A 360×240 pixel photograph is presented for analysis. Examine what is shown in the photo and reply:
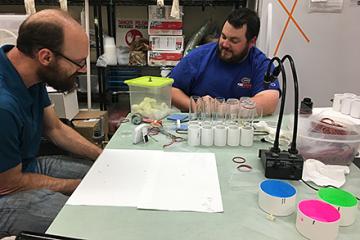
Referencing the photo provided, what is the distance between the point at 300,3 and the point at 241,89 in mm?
866

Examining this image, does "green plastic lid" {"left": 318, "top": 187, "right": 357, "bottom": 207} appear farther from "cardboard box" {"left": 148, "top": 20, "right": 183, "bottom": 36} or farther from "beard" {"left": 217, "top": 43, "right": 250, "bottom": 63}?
"cardboard box" {"left": 148, "top": 20, "right": 183, "bottom": 36}

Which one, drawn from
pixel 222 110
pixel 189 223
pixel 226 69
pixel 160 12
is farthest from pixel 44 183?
pixel 160 12

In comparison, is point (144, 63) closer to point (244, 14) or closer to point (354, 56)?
point (244, 14)

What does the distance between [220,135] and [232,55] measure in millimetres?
904

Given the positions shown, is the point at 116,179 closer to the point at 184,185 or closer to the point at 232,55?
the point at 184,185

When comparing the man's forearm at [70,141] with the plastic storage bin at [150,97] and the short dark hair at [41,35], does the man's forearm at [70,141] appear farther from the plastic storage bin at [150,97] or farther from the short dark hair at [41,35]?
the short dark hair at [41,35]

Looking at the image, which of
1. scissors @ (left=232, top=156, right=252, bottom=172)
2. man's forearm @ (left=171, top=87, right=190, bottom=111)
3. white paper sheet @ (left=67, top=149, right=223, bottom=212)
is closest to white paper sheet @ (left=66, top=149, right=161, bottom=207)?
white paper sheet @ (left=67, top=149, right=223, bottom=212)

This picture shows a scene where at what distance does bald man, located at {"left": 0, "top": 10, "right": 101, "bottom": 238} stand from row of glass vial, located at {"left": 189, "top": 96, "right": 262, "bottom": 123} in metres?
0.61

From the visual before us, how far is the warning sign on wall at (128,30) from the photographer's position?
3.29m

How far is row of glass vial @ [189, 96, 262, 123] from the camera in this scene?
163cm

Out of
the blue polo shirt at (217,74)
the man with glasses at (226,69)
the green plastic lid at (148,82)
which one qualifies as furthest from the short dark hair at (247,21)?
the green plastic lid at (148,82)

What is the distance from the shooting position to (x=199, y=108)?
1.72 metres

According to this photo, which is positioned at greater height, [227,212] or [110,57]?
[110,57]

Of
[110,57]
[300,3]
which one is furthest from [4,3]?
[300,3]
